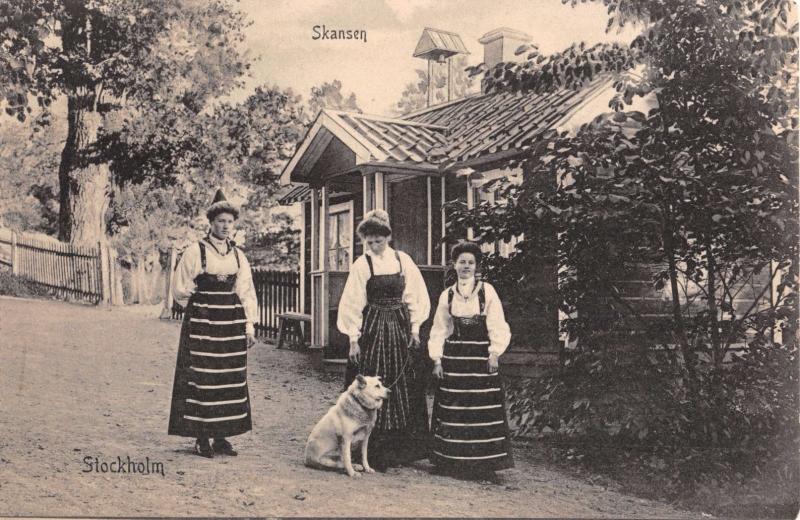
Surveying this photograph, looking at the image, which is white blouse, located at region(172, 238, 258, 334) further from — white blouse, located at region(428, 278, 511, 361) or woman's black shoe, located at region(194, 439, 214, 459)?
white blouse, located at region(428, 278, 511, 361)

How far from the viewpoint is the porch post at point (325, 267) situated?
19.5 ft

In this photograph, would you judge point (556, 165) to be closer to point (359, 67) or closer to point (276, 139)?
point (359, 67)

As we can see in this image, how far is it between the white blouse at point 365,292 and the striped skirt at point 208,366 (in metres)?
0.63

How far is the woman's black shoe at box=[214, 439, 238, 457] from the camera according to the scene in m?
4.18

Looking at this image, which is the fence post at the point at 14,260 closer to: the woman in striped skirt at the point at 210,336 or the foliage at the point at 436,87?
the woman in striped skirt at the point at 210,336

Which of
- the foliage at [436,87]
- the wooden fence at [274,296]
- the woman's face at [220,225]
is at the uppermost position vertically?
the foliage at [436,87]

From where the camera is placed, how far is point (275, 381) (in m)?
4.94

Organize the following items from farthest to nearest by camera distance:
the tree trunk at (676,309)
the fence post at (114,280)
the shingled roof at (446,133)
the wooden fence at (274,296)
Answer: the wooden fence at (274,296) < the shingled roof at (446,133) < the fence post at (114,280) < the tree trunk at (676,309)

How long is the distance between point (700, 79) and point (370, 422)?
2.81m

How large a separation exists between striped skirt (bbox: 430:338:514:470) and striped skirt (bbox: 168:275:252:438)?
1.22 meters

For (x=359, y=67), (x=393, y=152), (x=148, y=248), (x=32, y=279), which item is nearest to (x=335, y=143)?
(x=393, y=152)

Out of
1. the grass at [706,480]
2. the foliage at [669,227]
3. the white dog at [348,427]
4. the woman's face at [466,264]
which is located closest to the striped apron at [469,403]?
the woman's face at [466,264]

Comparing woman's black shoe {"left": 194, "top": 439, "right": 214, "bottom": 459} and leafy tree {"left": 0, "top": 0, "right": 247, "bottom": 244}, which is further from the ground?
leafy tree {"left": 0, "top": 0, "right": 247, "bottom": 244}

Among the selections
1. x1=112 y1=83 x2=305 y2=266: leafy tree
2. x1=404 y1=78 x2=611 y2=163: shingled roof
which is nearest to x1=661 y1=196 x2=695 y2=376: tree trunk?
x1=404 y1=78 x2=611 y2=163: shingled roof
